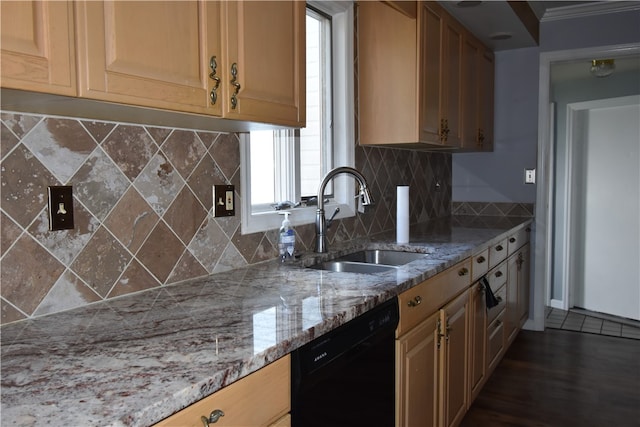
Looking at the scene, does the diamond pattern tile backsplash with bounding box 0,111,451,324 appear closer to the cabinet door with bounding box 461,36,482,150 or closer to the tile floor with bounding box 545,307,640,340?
the cabinet door with bounding box 461,36,482,150

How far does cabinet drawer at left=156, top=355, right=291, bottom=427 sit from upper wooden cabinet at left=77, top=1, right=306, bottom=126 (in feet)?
2.05

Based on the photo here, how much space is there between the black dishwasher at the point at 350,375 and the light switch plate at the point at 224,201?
0.66 m

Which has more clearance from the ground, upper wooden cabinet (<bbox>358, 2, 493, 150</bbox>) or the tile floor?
upper wooden cabinet (<bbox>358, 2, 493, 150</bbox>)

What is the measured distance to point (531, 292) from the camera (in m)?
3.97

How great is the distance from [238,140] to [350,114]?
0.96 m

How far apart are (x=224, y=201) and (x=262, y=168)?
0.46 meters

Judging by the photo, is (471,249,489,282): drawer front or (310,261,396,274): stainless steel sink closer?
(310,261,396,274): stainless steel sink

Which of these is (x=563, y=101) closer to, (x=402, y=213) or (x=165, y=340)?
(x=402, y=213)

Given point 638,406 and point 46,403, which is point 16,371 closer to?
point 46,403

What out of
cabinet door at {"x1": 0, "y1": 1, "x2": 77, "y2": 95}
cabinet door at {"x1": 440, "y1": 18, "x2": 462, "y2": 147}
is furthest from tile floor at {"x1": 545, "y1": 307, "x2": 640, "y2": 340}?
cabinet door at {"x1": 0, "y1": 1, "x2": 77, "y2": 95}

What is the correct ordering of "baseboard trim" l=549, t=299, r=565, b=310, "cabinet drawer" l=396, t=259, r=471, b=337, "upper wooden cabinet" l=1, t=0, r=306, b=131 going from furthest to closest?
"baseboard trim" l=549, t=299, r=565, b=310 < "cabinet drawer" l=396, t=259, r=471, b=337 < "upper wooden cabinet" l=1, t=0, r=306, b=131

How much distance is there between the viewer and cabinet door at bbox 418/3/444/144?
2.67 m

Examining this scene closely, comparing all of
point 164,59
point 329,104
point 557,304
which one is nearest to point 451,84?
point 329,104

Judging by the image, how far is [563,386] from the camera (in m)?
2.87
